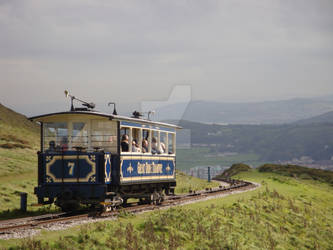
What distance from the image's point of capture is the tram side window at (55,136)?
2069cm

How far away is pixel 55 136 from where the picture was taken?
20859 millimetres

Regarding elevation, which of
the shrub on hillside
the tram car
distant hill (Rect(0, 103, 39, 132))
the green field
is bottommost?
the shrub on hillside

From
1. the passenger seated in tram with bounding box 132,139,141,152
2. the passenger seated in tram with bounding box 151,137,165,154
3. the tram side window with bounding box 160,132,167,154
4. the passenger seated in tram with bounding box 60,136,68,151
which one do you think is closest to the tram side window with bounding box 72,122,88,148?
the passenger seated in tram with bounding box 60,136,68,151

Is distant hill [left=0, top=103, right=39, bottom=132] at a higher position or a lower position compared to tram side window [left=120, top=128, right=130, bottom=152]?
higher

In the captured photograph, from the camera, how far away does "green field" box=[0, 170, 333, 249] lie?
14.1 m

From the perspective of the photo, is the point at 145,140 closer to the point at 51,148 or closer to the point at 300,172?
the point at 51,148

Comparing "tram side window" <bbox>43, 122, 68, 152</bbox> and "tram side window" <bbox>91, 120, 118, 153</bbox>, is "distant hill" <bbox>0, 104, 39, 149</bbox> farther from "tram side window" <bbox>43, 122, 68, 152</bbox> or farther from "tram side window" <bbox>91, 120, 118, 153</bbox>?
"tram side window" <bbox>91, 120, 118, 153</bbox>

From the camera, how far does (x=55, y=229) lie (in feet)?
50.2

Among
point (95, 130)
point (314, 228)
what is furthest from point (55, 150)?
point (314, 228)

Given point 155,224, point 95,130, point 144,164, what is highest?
point 95,130

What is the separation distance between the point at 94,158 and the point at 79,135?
1.81 metres

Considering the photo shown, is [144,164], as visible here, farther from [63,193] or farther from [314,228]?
[314,228]

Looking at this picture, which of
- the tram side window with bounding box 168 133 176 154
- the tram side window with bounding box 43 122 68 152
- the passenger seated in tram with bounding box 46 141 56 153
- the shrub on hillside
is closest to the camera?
the passenger seated in tram with bounding box 46 141 56 153

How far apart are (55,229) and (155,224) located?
10.8ft
